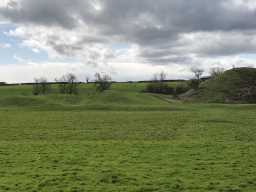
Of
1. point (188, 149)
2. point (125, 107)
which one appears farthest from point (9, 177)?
point (125, 107)

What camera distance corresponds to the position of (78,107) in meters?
72.5

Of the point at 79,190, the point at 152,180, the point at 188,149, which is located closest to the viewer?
the point at 79,190

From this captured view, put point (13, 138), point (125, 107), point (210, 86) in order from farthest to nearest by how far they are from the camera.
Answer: point (210, 86) → point (125, 107) → point (13, 138)

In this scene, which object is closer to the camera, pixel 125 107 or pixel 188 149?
pixel 188 149

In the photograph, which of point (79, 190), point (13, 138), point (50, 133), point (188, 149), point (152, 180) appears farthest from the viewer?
point (50, 133)

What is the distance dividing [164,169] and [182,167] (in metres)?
1.01

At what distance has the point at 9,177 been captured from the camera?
14.5 metres

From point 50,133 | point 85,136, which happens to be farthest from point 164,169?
point 50,133

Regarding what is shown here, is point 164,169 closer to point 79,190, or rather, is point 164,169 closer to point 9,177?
point 79,190

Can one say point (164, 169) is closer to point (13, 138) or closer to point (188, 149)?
point (188, 149)

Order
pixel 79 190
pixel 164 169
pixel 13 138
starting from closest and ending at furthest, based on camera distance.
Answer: pixel 79 190, pixel 164 169, pixel 13 138

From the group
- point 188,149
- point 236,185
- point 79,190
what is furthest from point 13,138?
point 236,185

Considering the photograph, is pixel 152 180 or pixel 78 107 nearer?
pixel 152 180

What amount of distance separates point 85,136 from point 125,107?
41135 mm
